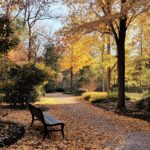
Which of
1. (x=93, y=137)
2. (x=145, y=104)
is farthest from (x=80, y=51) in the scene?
(x=93, y=137)

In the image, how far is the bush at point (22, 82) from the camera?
1861cm

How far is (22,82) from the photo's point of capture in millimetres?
18703

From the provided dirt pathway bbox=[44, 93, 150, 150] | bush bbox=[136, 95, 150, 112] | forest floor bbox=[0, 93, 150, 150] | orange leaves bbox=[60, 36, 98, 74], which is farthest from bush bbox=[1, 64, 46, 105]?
forest floor bbox=[0, 93, 150, 150]

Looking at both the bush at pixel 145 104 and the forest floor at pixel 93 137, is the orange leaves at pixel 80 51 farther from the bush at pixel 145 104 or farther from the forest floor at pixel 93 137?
the forest floor at pixel 93 137

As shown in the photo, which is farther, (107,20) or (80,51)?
(80,51)

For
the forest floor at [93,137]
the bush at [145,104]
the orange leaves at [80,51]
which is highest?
the orange leaves at [80,51]

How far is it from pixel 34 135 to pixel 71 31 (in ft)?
29.4

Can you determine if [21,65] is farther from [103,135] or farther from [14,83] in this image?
[103,135]

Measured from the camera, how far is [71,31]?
17.5 m

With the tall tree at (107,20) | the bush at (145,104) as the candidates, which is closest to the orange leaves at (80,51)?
the tall tree at (107,20)

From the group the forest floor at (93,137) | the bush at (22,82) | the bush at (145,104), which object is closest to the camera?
the forest floor at (93,137)

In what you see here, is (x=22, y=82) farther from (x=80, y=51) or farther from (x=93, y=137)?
(x=93, y=137)

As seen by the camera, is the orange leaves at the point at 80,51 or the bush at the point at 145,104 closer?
the bush at the point at 145,104

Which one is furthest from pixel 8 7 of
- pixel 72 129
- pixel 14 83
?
pixel 72 129
